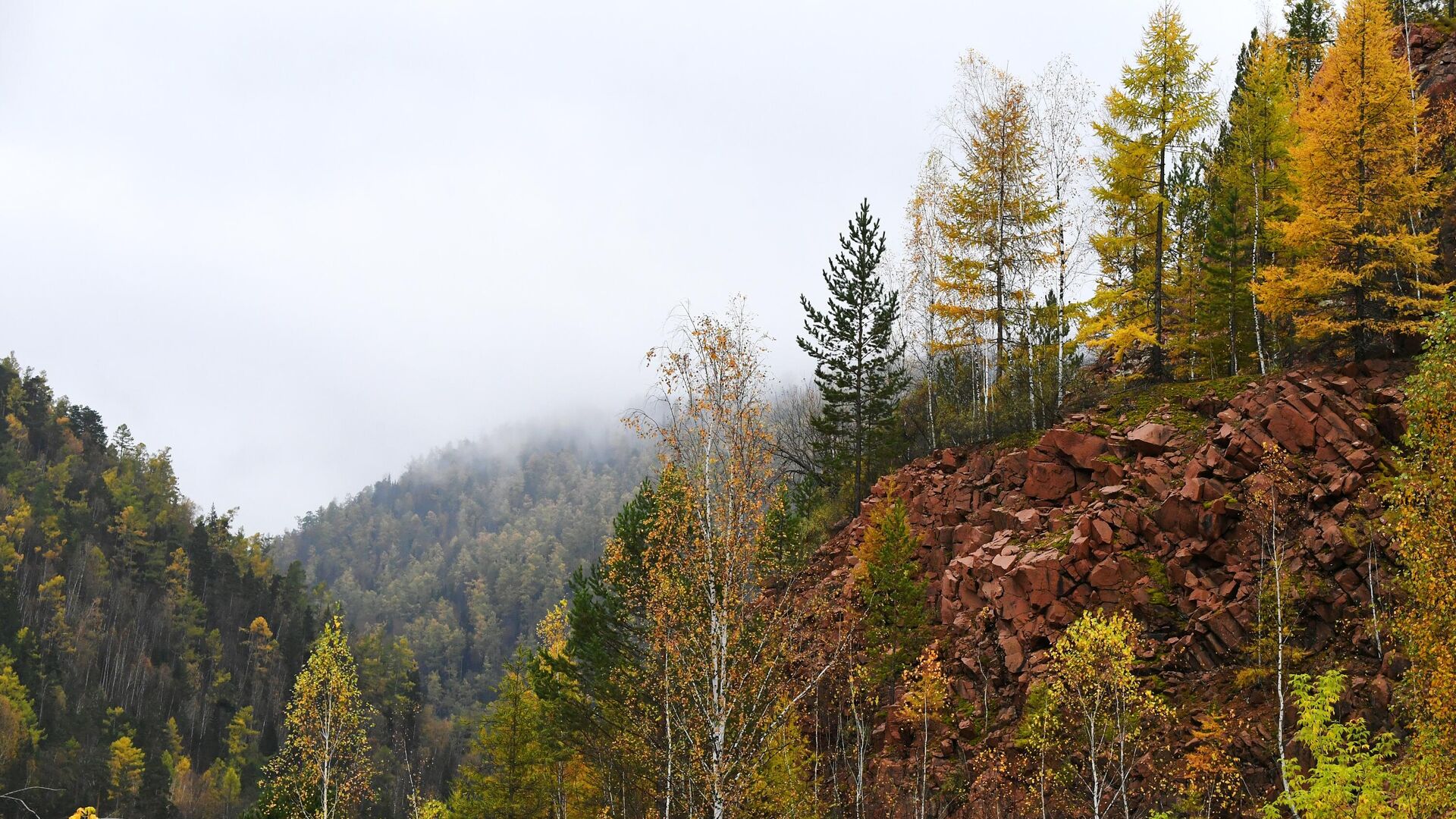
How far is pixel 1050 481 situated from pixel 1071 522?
2009mm

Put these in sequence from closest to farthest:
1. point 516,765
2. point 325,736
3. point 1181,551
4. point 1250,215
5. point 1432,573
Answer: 1. point 1432,573
2. point 1181,551
3. point 325,736
4. point 1250,215
5. point 516,765

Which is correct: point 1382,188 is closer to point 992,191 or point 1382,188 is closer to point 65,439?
point 992,191

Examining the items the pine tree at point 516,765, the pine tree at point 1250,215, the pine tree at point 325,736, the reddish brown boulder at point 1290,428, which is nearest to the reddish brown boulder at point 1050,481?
the reddish brown boulder at point 1290,428

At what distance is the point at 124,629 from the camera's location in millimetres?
120188

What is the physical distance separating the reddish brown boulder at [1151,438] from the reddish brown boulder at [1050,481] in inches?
77.9

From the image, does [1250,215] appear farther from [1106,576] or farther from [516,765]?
[516,765]

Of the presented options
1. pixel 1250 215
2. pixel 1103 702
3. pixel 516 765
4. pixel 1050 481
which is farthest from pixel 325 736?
pixel 1250 215

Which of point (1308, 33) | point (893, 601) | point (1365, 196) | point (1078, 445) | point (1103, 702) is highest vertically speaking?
point (1308, 33)

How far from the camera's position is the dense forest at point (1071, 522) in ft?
50.1

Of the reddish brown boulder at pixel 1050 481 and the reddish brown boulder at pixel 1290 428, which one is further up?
the reddish brown boulder at pixel 1290 428

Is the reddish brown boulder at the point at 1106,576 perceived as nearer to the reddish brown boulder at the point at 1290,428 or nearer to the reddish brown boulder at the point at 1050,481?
the reddish brown boulder at the point at 1050,481

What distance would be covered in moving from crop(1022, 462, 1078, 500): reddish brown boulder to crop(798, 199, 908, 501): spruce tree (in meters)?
8.84

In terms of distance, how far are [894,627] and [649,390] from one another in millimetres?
13377

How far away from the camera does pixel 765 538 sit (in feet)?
50.8
